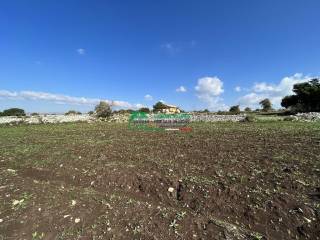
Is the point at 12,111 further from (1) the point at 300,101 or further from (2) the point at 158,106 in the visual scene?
(1) the point at 300,101

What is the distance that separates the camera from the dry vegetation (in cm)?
393

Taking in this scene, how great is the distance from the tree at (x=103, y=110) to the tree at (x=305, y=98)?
33.3 metres

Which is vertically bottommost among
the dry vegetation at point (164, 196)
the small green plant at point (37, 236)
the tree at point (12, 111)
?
the small green plant at point (37, 236)

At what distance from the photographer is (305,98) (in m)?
39.4

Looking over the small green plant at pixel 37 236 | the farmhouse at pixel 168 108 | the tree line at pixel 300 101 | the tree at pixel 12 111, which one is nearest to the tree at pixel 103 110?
the tree line at pixel 300 101

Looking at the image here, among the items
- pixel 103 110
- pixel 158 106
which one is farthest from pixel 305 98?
pixel 103 110

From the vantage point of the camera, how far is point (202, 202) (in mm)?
4844

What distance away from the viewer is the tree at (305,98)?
37.6 metres

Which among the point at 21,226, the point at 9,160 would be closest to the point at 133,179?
the point at 21,226

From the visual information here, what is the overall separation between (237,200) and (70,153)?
7.00m

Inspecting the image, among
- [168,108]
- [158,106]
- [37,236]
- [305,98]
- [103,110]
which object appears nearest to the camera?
[37,236]

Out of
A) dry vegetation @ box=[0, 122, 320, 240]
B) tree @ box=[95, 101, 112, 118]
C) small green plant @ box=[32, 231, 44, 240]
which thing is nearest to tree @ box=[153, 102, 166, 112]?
tree @ box=[95, 101, 112, 118]

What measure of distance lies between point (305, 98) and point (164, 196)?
43.5 meters

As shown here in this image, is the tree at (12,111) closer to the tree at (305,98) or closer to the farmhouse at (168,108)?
the farmhouse at (168,108)
